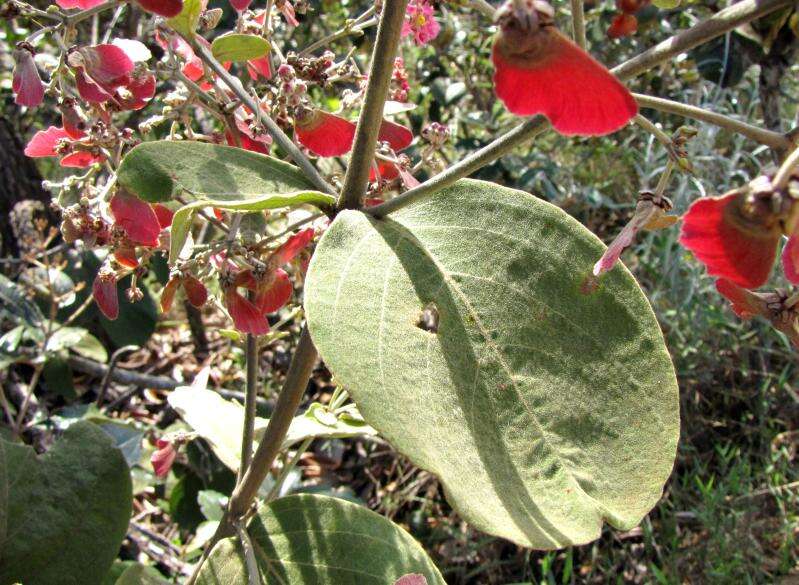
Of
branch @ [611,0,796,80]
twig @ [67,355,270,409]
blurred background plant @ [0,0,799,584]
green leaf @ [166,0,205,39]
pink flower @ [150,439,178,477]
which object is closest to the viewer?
branch @ [611,0,796,80]

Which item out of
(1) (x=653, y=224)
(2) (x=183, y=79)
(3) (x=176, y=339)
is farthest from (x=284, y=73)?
(3) (x=176, y=339)

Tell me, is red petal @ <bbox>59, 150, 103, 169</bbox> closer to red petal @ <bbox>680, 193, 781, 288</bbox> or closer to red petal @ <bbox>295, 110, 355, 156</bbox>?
red petal @ <bbox>295, 110, 355, 156</bbox>

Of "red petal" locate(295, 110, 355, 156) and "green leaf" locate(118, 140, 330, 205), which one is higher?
"green leaf" locate(118, 140, 330, 205)

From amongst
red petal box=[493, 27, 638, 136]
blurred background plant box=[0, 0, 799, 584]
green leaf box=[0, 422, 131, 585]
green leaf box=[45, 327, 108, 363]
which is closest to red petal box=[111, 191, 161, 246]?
red petal box=[493, 27, 638, 136]

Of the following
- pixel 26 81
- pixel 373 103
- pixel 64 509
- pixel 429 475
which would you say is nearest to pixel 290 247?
pixel 373 103

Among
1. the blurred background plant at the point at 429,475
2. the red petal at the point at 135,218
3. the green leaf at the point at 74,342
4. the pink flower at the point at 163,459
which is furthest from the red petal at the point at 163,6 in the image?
the green leaf at the point at 74,342

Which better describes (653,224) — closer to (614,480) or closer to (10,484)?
(614,480)

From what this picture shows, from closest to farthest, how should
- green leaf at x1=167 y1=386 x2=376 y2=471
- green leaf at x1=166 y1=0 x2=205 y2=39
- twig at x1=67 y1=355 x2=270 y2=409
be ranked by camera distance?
green leaf at x1=166 y1=0 x2=205 y2=39, green leaf at x1=167 y1=386 x2=376 y2=471, twig at x1=67 y1=355 x2=270 y2=409
